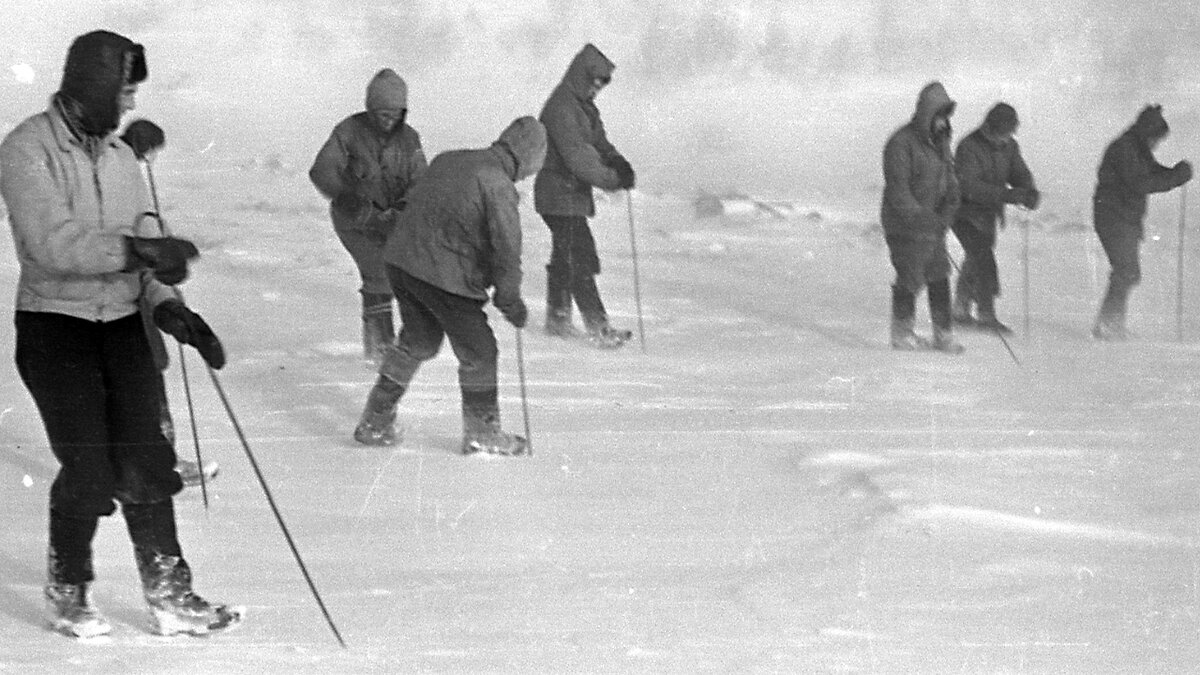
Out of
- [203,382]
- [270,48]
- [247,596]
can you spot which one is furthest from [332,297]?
[247,596]

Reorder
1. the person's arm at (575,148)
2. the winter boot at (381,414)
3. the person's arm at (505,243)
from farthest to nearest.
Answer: the person's arm at (575,148), the winter boot at (381,414), the person's arm at (505,243)

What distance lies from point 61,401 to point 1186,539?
1.85 m

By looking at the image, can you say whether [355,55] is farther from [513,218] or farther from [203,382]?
[203,382]

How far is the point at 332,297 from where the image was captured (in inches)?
124

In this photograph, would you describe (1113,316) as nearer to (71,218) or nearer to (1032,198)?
(1032,198)

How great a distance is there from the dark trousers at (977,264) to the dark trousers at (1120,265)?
0.82 feet

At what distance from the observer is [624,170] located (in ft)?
10.2

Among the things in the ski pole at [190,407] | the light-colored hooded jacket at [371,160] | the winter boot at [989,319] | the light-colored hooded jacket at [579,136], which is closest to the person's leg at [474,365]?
the light-colored hooded jacket at [371,160]

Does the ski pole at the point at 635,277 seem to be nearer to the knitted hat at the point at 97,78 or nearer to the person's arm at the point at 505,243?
the person's arm at the point at 505,243

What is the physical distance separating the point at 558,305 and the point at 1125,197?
1.26 metres

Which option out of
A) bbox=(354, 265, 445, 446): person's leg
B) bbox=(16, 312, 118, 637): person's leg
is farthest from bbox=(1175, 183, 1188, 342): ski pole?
bbox=(16, 312, 118, 637): person's leg

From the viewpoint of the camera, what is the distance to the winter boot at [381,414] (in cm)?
293

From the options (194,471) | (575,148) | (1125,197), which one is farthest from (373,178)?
(1125,197)

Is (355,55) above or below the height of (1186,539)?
above
